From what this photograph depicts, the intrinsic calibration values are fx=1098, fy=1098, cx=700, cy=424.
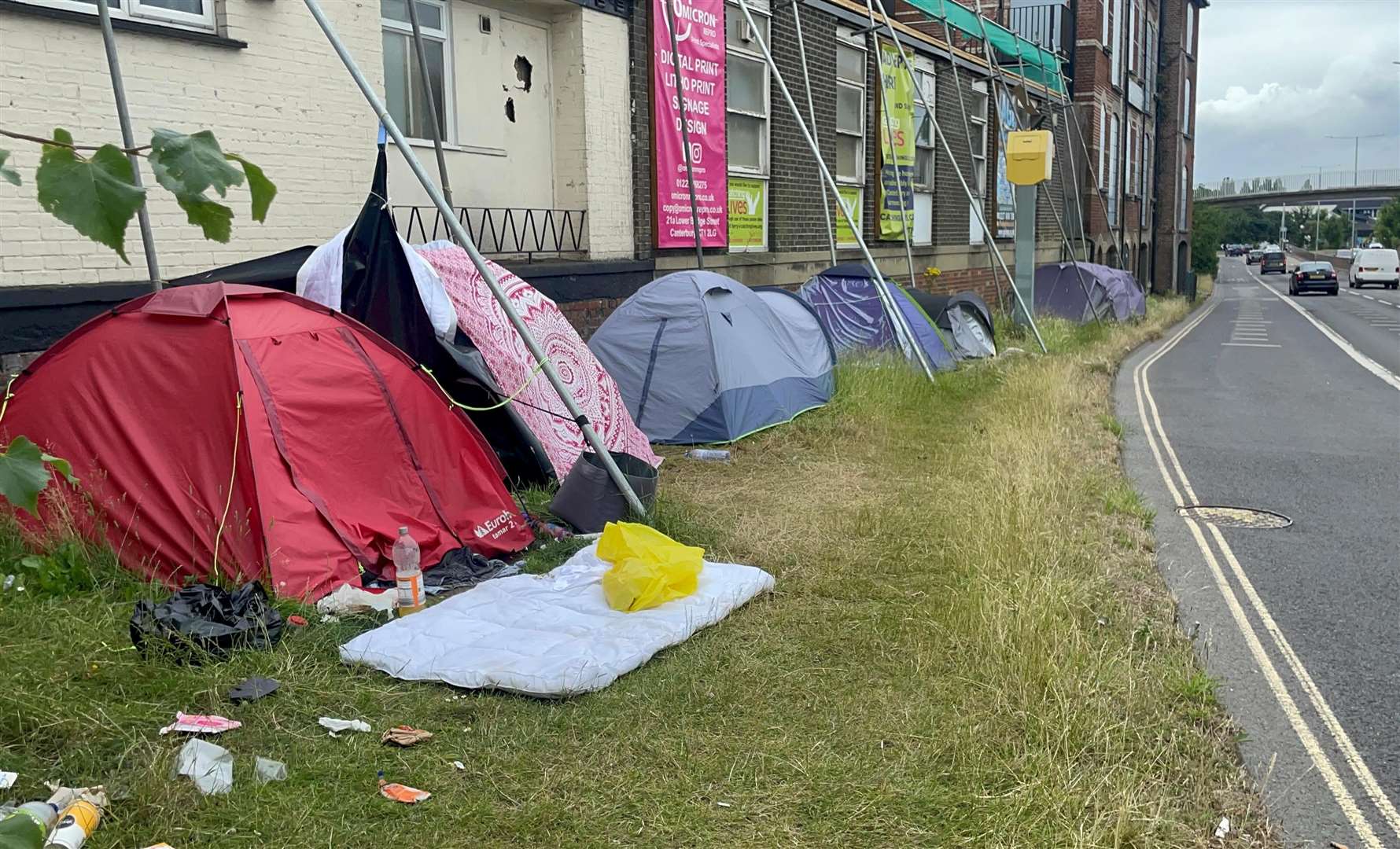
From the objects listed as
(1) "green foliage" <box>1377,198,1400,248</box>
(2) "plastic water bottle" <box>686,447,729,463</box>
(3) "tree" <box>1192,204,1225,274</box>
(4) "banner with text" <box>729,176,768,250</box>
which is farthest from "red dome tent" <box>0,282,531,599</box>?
(1) "green foliage" <box>1377,198,1400,248</box>

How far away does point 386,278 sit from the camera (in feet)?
22.4

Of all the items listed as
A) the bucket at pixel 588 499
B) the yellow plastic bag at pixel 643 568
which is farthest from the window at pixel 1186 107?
the yellow plastic bag at pixel 643 568

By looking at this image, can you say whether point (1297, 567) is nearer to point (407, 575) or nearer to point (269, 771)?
point (407, 575)

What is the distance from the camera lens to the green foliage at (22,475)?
Result: 1959 mm

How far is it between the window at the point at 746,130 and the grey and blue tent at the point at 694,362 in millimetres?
3942

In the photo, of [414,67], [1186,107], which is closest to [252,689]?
[414,67]

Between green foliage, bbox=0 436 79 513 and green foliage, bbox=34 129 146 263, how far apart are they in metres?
0.50

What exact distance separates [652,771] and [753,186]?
11.4m

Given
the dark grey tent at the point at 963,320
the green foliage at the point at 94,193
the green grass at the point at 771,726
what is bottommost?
the green grass at the point at 771,726

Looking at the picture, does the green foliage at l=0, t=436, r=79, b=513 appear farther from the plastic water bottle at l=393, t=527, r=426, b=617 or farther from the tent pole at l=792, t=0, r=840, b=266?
the tent pole at l=792, t=0, r=840, b=266

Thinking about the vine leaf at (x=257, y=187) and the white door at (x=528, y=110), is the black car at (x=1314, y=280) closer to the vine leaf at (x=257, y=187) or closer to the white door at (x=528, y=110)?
the white door at (x=528, y=110)

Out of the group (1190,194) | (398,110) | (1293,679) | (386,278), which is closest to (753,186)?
(398,110)

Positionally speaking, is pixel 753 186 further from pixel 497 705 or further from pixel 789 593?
pixel 497 705

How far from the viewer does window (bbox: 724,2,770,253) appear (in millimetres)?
13766
